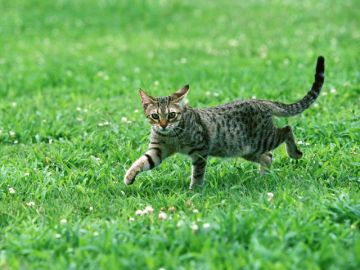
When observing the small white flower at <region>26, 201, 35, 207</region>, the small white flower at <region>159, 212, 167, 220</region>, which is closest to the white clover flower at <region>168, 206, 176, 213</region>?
the small white flower at <region>159, 212, 167, 220</region>

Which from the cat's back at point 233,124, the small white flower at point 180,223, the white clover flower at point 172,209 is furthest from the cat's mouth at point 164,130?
the small white flower at point 180,223

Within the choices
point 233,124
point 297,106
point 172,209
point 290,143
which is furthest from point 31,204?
point 297,106

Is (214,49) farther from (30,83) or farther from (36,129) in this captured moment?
(36,129)

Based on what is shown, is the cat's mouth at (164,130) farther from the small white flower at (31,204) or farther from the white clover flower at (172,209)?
the small white flower at (31,204)

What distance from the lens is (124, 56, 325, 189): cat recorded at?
6586mm

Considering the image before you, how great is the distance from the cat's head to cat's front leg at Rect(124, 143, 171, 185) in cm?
22

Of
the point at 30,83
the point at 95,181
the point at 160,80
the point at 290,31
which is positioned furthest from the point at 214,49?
the point at 95,181

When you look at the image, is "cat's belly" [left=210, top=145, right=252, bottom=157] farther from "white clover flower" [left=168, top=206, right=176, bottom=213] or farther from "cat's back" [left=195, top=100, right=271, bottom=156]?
"white clover flower" [left=168, top=206, right=176, bottom=213]

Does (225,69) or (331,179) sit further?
(225,69)

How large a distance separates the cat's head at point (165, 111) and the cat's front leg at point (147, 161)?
0.22 metres

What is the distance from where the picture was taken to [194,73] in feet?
38.8

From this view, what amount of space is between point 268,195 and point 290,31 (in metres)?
10.8

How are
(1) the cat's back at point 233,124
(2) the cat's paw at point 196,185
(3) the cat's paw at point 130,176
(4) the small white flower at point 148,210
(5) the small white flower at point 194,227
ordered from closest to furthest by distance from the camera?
(5) the small white flower at point 194,227, (4) the small white flower at point 148,210, (3) the cat's paw at point 130,176, (2) the cat's paw at point 196,185, (1) the cat's back at point 233,124

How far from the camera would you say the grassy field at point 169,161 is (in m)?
4.80
